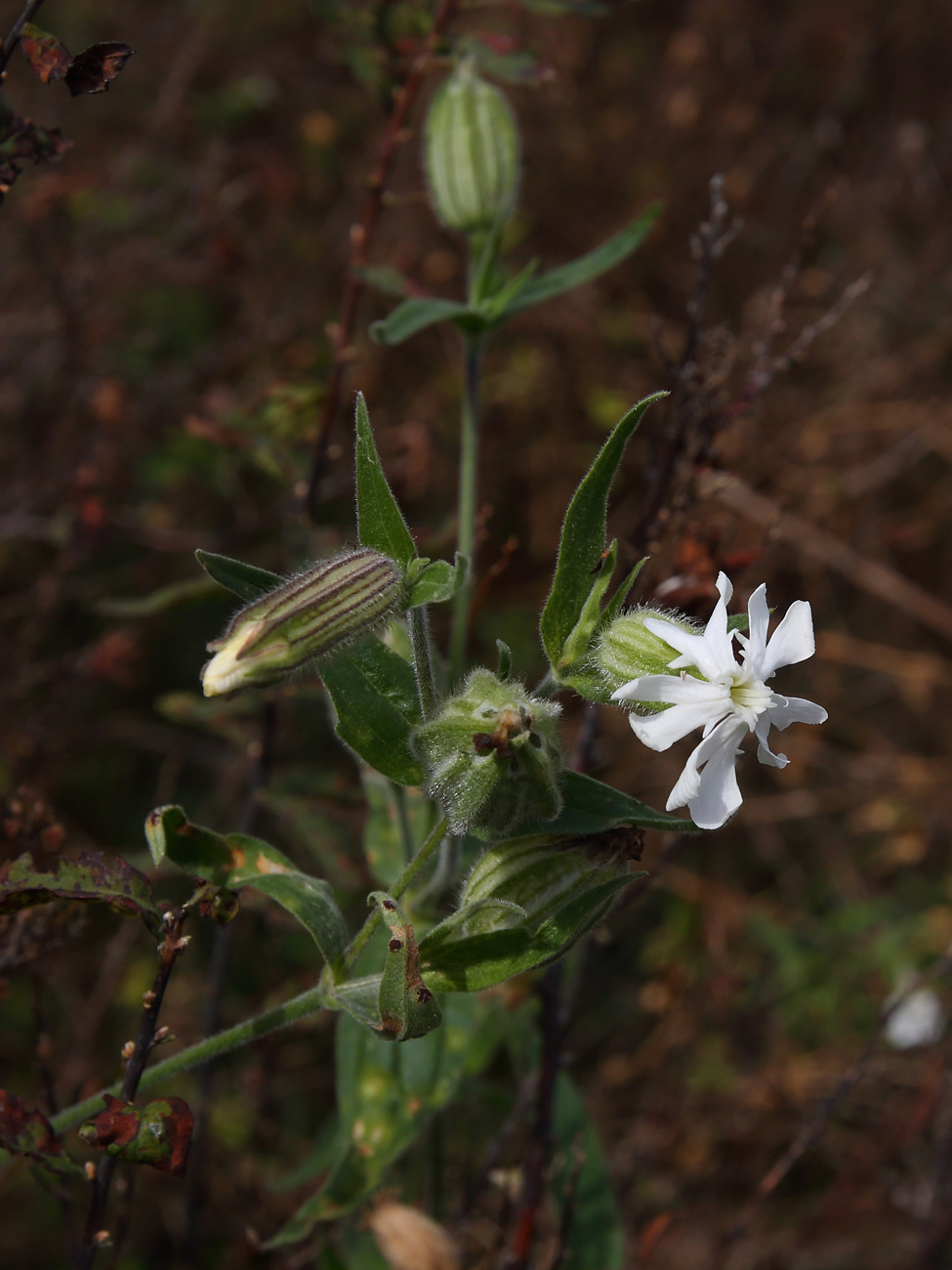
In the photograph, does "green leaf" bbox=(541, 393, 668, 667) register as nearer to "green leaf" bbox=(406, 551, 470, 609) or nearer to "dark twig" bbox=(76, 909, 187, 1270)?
"green leaf" bbox=(406, 551, 470, 609)

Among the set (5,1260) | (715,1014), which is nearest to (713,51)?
(715,1014)

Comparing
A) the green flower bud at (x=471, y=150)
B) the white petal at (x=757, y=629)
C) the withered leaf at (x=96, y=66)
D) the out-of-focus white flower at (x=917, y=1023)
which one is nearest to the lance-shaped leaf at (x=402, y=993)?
the white petal at (x=757, y=629)

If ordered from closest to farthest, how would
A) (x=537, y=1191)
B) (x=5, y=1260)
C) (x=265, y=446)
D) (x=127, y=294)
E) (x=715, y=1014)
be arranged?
(x=537, y=1191), (x=265, y=446), (x=5, y=1260), (x=715, y=1014), (x=127, y=294)

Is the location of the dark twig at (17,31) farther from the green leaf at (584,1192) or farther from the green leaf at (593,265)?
the green leaf at (584,1192)

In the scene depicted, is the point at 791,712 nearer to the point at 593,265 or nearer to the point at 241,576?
the point at 241,576

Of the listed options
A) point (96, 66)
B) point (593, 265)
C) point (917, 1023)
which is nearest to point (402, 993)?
point (96, 66)

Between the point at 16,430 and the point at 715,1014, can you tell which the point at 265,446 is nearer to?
the point at 16,430
